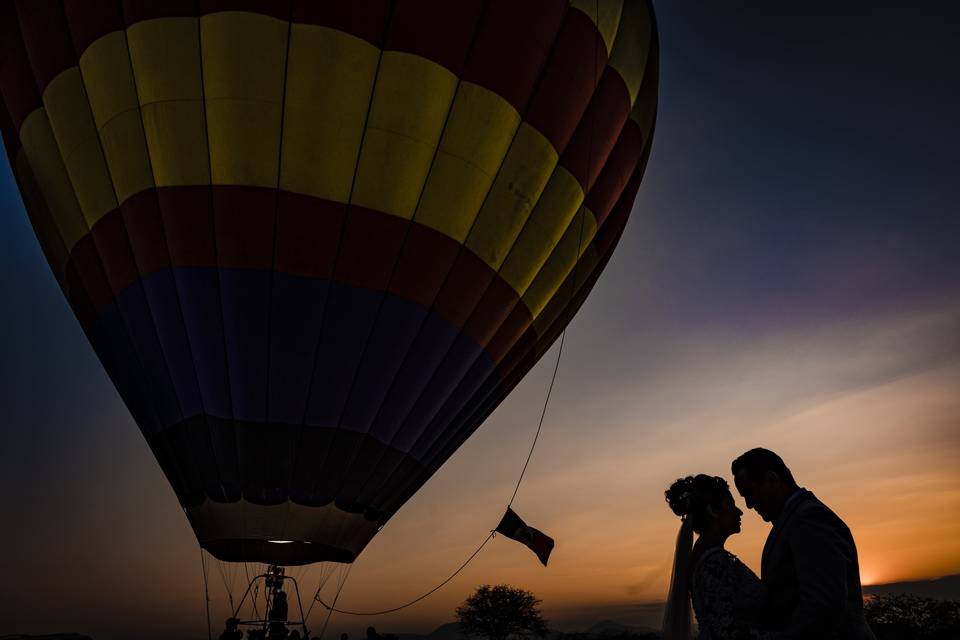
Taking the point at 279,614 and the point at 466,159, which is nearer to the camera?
the point at 466,159

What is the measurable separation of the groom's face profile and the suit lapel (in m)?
0.09

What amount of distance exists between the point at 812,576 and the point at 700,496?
0.57m

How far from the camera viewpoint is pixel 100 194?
6.48 m

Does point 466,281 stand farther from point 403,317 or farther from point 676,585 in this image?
point 676,585

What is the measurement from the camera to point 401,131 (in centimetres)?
615

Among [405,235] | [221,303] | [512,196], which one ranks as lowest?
[221,303]

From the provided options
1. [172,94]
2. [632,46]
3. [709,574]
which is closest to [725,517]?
[709,574]

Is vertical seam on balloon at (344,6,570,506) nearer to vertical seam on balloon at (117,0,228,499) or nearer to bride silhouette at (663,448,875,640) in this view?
vertical seam on balloon at (117,0,228,499)

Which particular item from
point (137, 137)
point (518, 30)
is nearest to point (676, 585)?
point (518, 30)

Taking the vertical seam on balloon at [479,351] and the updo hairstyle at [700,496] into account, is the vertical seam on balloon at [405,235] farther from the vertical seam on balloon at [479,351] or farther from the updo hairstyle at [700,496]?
the updo hairstyle at [700,496]

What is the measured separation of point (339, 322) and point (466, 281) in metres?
1.45

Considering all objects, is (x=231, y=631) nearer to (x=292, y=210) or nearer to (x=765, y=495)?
(x=292, y=210)

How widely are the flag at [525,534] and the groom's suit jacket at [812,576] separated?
6.15m

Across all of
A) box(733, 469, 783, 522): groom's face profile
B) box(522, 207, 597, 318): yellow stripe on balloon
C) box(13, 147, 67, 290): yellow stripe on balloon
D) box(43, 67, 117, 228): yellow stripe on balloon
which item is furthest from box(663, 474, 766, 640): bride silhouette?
box(13, 147, 67, 290): yellow stripe on balloon
